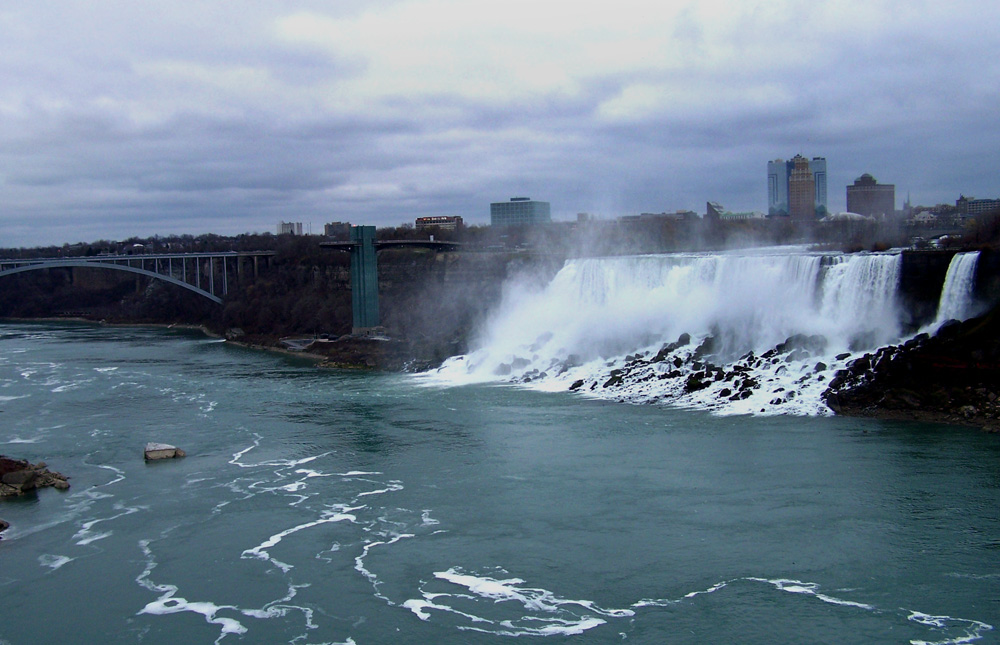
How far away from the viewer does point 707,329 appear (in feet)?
85.7

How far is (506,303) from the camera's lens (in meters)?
34.6

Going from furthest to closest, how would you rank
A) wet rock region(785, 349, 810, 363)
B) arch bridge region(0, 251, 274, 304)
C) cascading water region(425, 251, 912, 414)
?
arch bridge region(0, 251, 274, 304), wet rock region(785, 349, 810, 363), cascading water region(425, 251, 912, 414)

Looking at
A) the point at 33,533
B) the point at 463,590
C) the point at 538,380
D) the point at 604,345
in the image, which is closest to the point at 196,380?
the point at 538,380

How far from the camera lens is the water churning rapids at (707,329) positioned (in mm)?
21719

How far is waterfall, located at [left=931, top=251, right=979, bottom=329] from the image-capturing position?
21.6m

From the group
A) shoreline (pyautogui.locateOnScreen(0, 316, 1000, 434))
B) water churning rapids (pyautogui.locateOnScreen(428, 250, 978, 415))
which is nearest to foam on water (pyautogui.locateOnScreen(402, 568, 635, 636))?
water churning rapids (pyautogui.locateOnScreen(428, 250, 978, 415))

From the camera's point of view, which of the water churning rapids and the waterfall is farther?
the water churning rapids

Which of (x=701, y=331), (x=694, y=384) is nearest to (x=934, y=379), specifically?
(x=694, y=384)

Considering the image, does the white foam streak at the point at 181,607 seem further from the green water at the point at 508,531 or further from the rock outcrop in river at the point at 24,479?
the rock outcrop in river at the point at 24,479

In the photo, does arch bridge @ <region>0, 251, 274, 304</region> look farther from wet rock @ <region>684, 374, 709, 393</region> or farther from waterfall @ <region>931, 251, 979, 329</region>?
waterfall @ <region>931, 251, 979, 329</region>

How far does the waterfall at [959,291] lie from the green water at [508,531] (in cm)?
516

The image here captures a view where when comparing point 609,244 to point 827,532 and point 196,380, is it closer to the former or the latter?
point 196,380

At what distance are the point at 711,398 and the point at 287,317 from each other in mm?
27530

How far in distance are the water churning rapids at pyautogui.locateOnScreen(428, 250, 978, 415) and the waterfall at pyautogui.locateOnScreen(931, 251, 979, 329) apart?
0.02 metres
